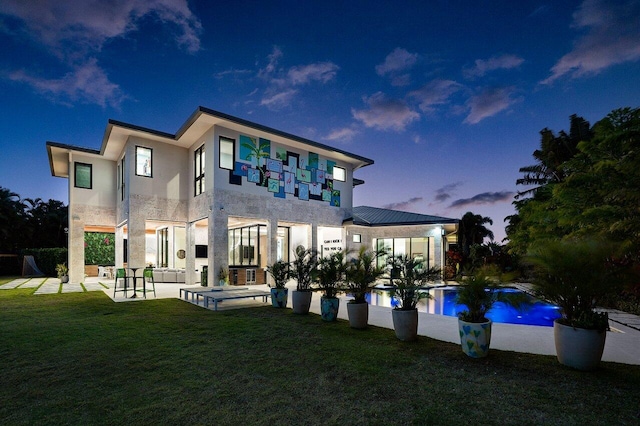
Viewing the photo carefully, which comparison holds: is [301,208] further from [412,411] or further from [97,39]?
[412,411]

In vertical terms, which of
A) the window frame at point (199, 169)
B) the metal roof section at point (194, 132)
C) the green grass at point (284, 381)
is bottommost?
the green grass at point (284, 381)

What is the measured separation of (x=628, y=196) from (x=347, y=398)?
23.0ft

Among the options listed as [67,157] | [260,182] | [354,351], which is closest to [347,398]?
[354,351]

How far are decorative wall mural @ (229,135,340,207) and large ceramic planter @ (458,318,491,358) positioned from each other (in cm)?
1270

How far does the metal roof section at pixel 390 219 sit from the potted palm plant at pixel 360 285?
12.4m

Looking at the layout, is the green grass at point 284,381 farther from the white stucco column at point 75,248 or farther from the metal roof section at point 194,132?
the white stucco column at point 75,248

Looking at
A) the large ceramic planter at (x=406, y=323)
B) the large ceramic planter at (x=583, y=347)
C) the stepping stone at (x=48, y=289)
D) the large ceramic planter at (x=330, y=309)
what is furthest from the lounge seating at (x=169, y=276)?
the large ceramic planter at (x=583, y=347)

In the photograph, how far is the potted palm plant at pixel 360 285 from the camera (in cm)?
729

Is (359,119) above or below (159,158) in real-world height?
above

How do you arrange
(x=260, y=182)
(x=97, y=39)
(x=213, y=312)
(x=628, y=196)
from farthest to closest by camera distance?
(x=260, y=182), (x=97, y=39), (x=213, y=312), (x=628, y=196)

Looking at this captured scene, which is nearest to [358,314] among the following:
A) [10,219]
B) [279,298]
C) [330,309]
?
[330,309]

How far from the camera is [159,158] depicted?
Result: 16.8m

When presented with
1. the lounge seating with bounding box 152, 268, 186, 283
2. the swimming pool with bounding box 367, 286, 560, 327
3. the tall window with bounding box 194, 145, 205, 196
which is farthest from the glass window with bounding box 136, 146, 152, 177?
the swimming pool with bounding box 367, 286, 560, 327

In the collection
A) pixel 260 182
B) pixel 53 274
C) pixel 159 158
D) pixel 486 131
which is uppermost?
pixel 486 131
